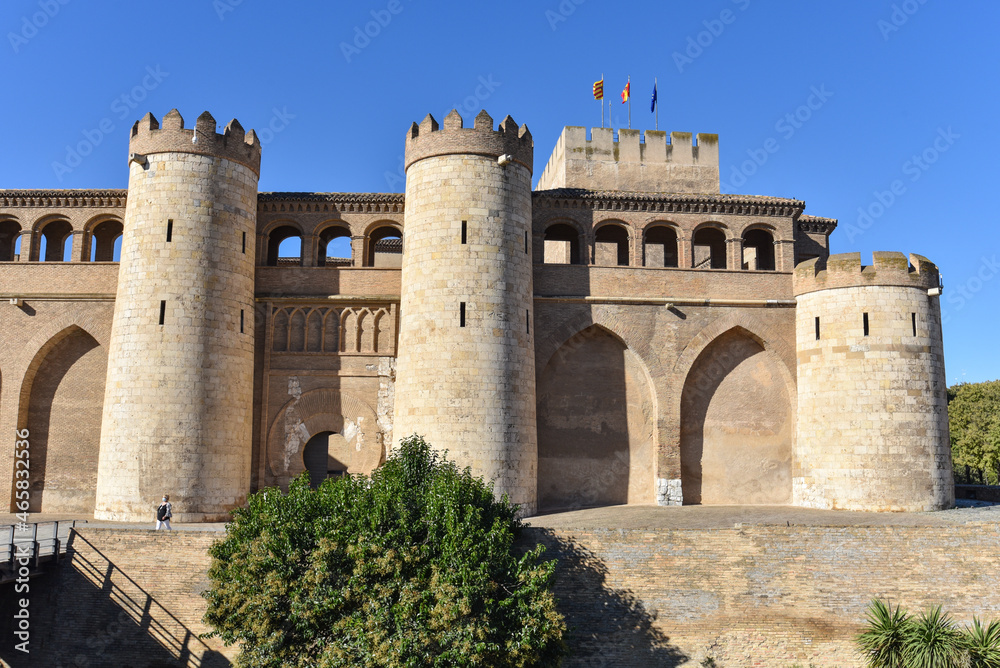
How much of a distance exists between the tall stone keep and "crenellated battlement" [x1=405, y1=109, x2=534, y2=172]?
26 millimetres

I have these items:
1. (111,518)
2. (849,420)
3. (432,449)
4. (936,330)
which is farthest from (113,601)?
(936,330)

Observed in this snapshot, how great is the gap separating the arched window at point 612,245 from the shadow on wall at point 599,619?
1203 centimetres

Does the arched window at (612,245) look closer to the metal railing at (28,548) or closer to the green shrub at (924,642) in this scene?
the green shrub at (924,642)

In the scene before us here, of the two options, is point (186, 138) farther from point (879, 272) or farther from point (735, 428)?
point (879, 272)

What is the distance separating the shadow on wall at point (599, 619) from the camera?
16266mm

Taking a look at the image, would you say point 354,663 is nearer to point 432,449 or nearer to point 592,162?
point 432,449

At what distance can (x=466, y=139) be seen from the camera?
70.9 feet

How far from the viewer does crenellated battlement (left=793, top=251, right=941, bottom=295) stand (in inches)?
885

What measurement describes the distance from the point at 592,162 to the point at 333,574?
17.6 metres

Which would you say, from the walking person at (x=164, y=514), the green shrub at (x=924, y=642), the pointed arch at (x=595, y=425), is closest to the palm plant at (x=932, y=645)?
the green shrub at (x=924, y=642)

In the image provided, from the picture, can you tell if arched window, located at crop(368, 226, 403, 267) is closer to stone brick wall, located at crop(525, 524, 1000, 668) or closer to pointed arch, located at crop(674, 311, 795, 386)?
pointed arch, located at crop(674, 311, 795, 386)

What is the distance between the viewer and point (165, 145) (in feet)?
71.1

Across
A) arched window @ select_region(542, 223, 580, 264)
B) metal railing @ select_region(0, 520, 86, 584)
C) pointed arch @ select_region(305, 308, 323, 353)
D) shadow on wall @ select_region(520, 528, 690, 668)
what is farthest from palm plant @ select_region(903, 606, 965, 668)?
metal railing @ select_region(0, 520, 86, 584)

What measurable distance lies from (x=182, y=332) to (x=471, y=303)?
718cm
